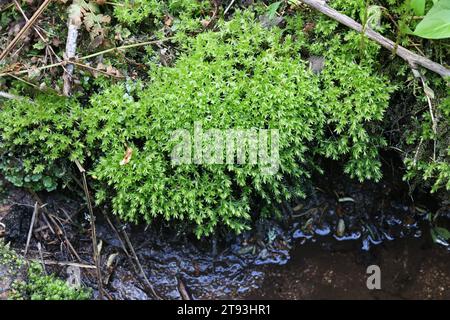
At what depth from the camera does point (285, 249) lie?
9.98 ft

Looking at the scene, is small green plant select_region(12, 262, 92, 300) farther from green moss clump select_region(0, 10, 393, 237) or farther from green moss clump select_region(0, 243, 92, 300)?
green moss clump select_region(0, 10, 393, 237)

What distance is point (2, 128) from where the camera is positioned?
Result: 276 centimetres

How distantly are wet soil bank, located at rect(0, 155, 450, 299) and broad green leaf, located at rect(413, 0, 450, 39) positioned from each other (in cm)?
95

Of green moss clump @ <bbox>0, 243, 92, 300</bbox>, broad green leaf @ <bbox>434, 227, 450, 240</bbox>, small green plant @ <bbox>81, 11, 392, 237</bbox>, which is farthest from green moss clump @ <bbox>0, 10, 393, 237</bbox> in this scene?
broad green leaf @ <bbox>434, 227, 450, 240</bbox>

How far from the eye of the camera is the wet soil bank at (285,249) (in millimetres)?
2838

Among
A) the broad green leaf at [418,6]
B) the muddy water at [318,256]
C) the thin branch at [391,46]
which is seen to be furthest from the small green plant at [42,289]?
the broad green leaf at [418,6]

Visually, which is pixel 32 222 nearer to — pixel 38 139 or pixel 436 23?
pixel 38 139

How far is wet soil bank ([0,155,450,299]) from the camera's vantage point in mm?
2838

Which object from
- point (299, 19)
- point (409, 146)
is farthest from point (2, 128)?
point (409, 146)

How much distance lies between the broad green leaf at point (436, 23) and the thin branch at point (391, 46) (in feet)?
0.57

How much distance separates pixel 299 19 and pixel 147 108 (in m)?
1.08

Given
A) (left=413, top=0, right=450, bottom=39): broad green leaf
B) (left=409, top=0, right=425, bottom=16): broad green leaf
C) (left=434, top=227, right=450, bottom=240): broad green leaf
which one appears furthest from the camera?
(left=434, top=227, right=450, bottom=240): broad green leaf
